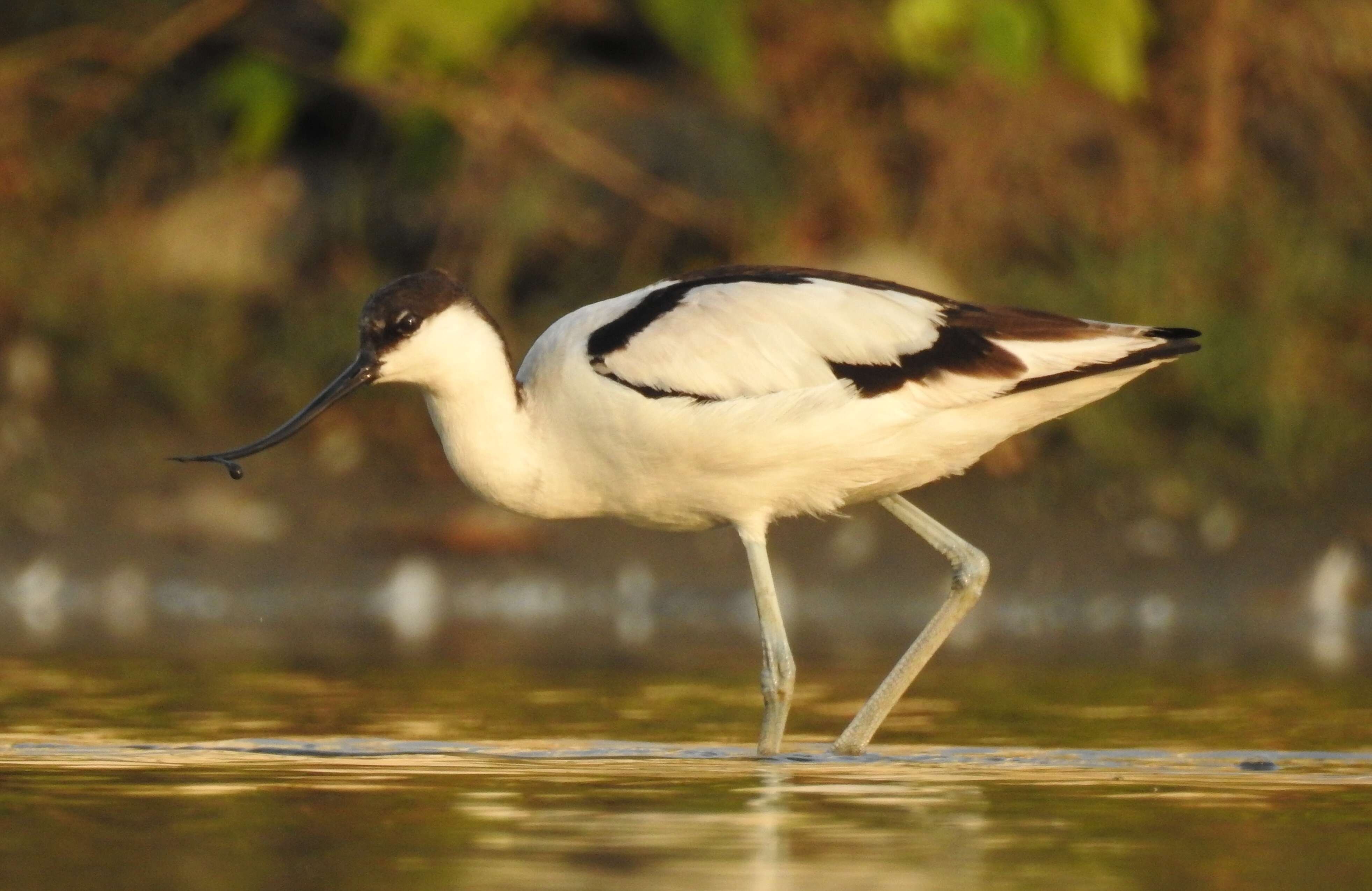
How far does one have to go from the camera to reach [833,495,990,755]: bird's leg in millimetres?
6348

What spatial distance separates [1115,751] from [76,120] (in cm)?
732

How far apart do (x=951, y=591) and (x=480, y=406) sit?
4.66 feet

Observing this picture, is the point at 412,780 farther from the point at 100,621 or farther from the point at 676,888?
the point at 100,621

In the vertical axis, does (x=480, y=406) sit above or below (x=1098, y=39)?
below

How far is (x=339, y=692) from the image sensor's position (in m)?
6.84

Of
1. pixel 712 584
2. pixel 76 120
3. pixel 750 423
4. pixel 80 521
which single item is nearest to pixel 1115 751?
pixel 750 423

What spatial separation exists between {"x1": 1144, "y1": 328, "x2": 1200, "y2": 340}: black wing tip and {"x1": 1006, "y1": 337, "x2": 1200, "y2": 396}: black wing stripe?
0.10ft

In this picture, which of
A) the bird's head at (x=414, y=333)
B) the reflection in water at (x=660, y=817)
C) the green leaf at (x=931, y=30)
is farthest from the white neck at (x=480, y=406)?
the green leaf at (x=931, y=30)

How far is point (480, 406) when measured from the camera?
20.0 ft

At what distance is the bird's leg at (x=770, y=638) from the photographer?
20.5ft

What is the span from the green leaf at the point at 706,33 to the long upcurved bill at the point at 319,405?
4443 millimetres

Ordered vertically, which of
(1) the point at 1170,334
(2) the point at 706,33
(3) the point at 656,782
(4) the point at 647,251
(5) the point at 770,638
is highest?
(2) the point at 706,33

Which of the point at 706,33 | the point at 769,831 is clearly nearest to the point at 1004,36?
the point at 706,33

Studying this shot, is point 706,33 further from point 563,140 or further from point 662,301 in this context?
point 662,301
